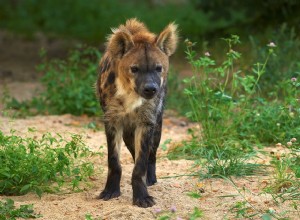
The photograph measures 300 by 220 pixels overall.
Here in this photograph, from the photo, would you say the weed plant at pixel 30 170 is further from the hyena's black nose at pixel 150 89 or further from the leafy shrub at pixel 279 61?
the leafy shrub at pixel 279 61

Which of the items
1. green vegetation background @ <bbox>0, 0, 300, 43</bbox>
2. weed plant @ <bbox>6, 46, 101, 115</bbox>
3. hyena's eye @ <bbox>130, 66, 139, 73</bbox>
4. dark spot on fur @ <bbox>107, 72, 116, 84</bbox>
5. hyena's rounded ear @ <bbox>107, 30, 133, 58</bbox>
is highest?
green vegetation background @ <bbox>0, 0, 300, 43</bbox>

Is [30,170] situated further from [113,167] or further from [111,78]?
[111,78]

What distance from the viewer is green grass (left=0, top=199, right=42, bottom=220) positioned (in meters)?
4.79

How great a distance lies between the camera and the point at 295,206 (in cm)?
479

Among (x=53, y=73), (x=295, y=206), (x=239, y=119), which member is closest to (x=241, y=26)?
(x=53, y=73)

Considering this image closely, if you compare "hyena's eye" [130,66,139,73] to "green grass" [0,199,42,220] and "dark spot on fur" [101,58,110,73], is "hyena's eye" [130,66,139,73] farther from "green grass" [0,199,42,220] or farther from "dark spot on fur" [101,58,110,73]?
"green grass" [0,199,42,220]

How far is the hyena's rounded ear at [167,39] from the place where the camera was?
5648mm


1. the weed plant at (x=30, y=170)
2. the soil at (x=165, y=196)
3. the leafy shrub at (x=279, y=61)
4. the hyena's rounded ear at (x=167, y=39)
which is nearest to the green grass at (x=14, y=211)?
the soil at (x=165, y=196)

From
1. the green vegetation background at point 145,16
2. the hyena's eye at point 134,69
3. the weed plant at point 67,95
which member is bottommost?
the weed plant at point 67,95

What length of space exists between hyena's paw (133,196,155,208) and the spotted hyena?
19mm

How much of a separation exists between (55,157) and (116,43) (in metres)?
1.01

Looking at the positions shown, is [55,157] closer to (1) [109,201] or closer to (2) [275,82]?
(1) [109,201]

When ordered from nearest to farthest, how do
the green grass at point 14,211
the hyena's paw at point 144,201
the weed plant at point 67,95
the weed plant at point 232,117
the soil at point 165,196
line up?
the green grass at point 14,211, the soil at point 165,196, the hyena's paw at point 144,201, the weed plant at point 232,117, the weed plant at point 67,95

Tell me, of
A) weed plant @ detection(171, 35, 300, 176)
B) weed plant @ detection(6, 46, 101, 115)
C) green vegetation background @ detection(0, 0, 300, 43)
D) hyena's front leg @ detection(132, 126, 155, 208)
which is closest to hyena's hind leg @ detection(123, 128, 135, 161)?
hyena's front leg @ detection(132, 126, 155, 208)
